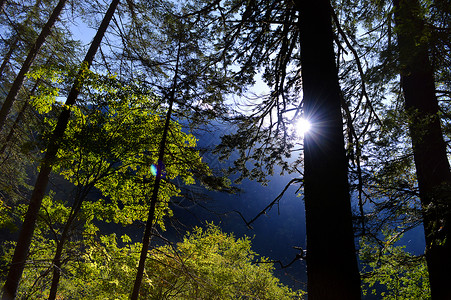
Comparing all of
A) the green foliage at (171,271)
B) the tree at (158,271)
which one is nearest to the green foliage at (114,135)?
the green foliage at (171,271)

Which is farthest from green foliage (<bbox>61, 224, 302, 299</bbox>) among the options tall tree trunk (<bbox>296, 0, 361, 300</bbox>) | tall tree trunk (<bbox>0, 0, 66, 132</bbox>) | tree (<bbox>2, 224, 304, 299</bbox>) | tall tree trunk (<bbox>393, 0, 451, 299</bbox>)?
tall tree trunk (<bbox>0, 0, 66, 132</bbox>)

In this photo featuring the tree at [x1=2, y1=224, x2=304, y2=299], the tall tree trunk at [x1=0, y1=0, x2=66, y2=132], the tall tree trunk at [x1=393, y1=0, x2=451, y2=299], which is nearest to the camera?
the tall tree trunk at [x1=393, y1=0, x2=451, y2=299]

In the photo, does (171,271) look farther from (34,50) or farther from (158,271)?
(34,50)

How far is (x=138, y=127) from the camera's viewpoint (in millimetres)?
6457

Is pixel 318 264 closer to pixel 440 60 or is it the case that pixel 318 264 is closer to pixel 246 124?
pixel 246 124

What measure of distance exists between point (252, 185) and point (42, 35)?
385 feet

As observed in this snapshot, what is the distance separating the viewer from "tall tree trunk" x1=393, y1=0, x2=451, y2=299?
10.2ft

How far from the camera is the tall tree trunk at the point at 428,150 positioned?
10.2 ft

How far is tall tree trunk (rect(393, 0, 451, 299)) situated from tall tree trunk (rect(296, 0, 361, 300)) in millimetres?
1348

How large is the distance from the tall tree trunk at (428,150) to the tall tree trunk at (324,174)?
1.35 m

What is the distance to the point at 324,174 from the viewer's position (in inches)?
80.1

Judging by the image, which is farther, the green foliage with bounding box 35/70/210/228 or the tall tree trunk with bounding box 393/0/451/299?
the green foliage with bounding box 35/70/210/228

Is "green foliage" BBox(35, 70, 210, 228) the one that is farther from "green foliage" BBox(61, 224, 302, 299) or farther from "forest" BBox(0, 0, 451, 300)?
"green foliage" BBox(61, 224, 302, 299)

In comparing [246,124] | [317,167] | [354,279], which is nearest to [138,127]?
[246,124]
